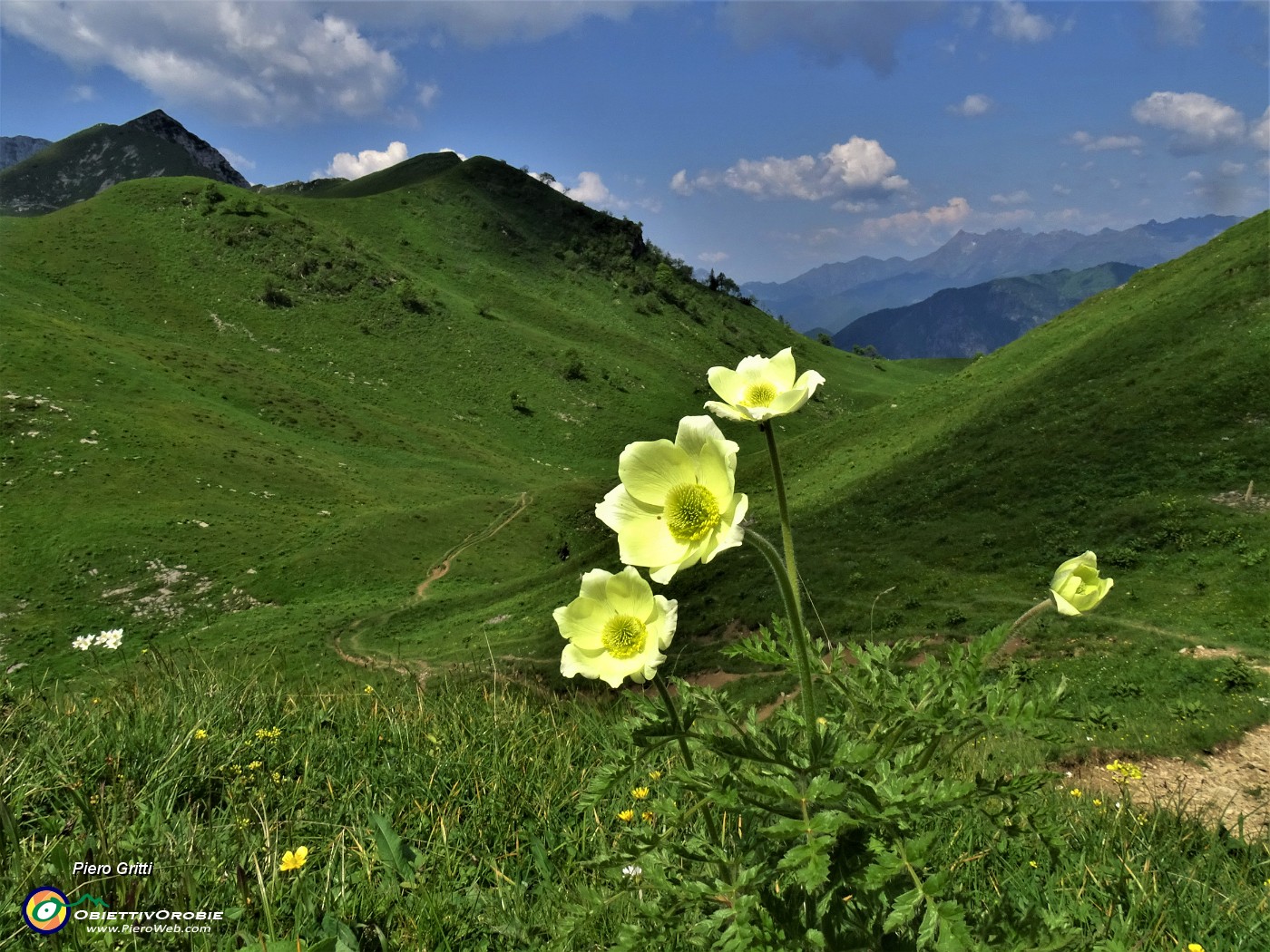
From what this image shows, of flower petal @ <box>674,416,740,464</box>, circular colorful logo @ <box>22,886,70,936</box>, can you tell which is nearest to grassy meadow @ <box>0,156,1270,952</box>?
circular colorful logo @ <box>22,886,70,936</box>

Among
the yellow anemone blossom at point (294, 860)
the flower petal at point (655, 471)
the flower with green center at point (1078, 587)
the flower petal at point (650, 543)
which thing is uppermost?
the flower petal at point (655, 471)

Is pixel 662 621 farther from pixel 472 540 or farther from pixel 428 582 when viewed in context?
pixel 472 540

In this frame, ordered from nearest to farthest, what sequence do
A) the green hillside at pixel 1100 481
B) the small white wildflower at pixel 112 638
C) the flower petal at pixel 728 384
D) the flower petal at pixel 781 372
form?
the flower petal at pixel 728 384, the flower petal at pixel 781 372, the small white wildflower at pixel 112 638, the green hillside at pixel 1100 481

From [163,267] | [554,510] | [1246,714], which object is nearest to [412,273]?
[163,267]

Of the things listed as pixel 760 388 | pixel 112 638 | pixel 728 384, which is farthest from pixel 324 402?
pixel 760 388

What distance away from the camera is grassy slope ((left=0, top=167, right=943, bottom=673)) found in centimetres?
3712

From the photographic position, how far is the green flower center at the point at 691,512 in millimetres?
2100

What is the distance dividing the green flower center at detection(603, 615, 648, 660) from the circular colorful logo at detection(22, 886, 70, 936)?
7.08 ft

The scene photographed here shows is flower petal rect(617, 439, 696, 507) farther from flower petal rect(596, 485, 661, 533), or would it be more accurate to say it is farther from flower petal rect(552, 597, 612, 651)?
flower petal rect(552, 597, 612, 651)

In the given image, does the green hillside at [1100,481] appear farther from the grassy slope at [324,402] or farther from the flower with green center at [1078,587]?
the flower with green center at [1078,587]

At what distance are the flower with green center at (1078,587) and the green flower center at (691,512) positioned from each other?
1.26m

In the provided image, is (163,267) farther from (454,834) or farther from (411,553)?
(454,834)

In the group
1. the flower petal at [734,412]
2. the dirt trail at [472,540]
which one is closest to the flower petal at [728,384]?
the flower petal at [734,412]

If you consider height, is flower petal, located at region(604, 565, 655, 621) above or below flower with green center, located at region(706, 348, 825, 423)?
below
